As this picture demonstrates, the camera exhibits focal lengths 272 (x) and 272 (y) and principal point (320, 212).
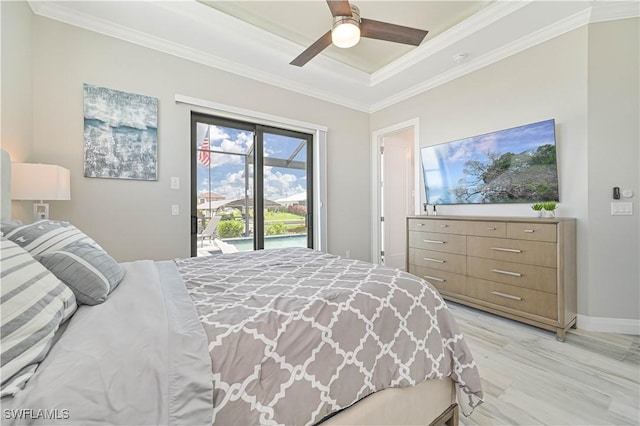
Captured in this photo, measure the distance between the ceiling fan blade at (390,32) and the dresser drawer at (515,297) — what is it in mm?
2363

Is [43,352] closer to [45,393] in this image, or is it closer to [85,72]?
[45,393]

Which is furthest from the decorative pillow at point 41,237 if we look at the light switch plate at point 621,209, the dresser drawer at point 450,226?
the light switch plate at point 621,209

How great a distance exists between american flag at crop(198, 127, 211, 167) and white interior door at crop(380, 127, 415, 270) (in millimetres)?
2739

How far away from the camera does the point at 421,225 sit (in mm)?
3385

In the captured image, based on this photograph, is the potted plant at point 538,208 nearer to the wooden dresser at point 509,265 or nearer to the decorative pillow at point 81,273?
the wooden dresser at point 509,265

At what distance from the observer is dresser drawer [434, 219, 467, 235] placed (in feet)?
9.66

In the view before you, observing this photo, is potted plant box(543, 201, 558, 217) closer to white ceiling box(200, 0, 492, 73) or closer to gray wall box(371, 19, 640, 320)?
gray wall box(371, 19, 640, 320)

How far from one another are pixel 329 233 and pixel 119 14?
3362 millimetres

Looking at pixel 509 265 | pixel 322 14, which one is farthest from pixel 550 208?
pixel 322 14

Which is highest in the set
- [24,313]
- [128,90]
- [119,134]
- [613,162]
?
[128,90]

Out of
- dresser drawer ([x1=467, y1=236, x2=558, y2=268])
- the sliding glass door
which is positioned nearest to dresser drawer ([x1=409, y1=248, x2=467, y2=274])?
dresser drawer ([x1=467, y1=236, x2=558, y2=268])

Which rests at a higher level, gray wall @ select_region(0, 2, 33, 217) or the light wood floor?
Result: gray wall @ select_region(0, 2, 33, 217)

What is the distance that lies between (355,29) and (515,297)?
8.90 ft

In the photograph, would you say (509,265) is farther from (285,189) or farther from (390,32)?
(285,189)
